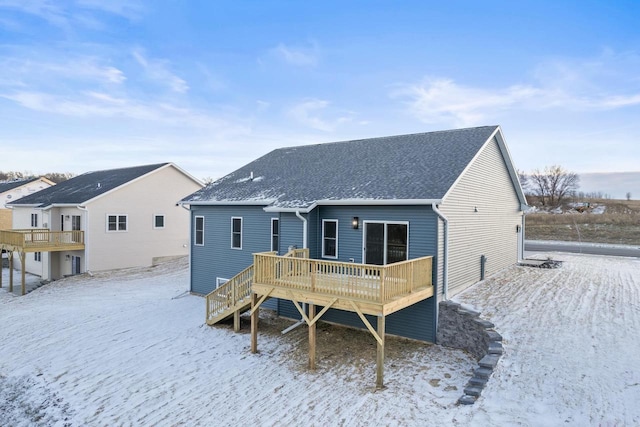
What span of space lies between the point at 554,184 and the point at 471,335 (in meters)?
63.0

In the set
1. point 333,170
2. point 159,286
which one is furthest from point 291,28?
point 159,286

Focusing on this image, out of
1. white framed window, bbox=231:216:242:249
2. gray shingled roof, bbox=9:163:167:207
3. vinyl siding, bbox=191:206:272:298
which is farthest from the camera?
gray shingled roof, bbox=9:163:167:207

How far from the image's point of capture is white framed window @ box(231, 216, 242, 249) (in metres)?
14.7

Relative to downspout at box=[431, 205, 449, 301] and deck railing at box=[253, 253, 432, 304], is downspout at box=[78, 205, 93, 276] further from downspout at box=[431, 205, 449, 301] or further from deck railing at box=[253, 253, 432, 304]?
downspout at box=[431, 205, 449, 301]

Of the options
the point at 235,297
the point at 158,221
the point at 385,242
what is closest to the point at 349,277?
the point at 385,242

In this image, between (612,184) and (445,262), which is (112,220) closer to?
(445,262)

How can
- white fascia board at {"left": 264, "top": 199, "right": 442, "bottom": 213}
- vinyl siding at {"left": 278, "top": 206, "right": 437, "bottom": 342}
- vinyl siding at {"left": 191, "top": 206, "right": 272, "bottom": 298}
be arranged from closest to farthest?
white fascia board at {"left": 264, "top": 199, "right": 442, "bottom": 213}
vinyl siding at {"left": 278, "top": 206, "right": 437, "bottom": 342}
vinyl siding at {"left": 191, "top": 206, "right": 272, "bottom": 298}

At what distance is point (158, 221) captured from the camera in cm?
2430

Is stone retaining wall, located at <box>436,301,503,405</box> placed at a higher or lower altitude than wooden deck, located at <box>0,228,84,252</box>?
lower

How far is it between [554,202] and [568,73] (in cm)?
5161

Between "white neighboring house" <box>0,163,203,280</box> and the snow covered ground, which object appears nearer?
the snow covered ground

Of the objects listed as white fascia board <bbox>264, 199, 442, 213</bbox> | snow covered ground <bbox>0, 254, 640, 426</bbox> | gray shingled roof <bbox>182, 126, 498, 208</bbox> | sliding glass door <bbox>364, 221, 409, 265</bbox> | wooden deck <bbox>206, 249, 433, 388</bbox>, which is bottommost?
snow covered ground <bbox>0, 254, 640, 426</bbox>

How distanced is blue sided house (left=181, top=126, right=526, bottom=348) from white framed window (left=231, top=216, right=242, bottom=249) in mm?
39

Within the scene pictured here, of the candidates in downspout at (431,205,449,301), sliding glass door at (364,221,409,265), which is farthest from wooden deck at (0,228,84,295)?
downspout at (431,205,449,301)
